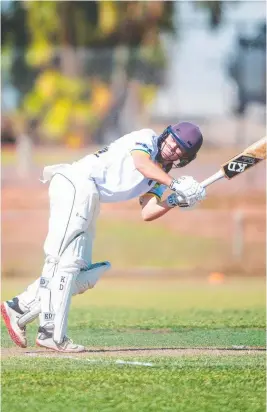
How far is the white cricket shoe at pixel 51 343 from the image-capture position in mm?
8930

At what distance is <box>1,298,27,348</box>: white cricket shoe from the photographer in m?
9.22

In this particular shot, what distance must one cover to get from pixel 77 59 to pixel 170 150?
19.9m

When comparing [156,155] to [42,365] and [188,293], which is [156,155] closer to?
[42,365]

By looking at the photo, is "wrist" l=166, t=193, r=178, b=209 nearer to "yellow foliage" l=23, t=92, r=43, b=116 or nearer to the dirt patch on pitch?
the dirt patch on pitch

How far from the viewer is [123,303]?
15.0 m

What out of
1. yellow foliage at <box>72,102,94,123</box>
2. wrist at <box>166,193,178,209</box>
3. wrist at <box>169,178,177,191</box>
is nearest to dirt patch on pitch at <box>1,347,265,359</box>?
wrist at <box>166,193,178,209</box>

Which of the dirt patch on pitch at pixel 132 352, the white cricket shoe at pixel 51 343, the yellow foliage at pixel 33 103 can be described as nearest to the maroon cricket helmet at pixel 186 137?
the dirt patch on pitch at pixel 132 352

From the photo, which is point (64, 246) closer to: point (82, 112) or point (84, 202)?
point (84, 202)

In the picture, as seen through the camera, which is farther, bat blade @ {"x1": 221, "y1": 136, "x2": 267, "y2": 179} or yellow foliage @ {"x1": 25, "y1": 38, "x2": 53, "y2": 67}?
yellow foliage @ {"x1": 25, "y1": 38, "x2": 53, "y2": 67}

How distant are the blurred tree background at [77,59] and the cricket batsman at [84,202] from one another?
1832cm

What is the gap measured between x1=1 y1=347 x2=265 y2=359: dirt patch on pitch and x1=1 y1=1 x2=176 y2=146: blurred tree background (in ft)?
61.0

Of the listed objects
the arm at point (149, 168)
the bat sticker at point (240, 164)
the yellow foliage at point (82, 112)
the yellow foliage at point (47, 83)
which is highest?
the yellow foliage at point (47, 83)

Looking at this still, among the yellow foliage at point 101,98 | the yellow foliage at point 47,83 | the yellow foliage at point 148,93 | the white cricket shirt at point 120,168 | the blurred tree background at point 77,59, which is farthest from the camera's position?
the yellow foliage at point 47,83

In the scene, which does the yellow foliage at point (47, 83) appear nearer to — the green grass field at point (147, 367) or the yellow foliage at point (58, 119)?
the yellow foliage at point (58, 119)
